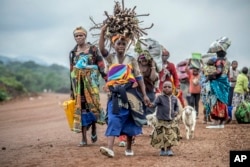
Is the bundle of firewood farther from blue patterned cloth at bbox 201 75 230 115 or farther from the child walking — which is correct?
blue patterned cloth at bbox 201 75 230 115

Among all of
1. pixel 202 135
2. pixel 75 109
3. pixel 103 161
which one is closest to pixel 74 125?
pixel 75 109

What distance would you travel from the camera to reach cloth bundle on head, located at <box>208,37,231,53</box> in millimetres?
12805

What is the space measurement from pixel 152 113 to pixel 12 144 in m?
3.10

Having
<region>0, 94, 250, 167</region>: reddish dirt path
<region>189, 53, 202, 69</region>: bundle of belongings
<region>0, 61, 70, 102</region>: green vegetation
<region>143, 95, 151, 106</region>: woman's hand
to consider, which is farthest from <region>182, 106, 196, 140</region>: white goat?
<region>0, 61, 70, 102</region>: green vegetation

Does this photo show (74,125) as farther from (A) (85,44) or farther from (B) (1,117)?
(B) (1,117)

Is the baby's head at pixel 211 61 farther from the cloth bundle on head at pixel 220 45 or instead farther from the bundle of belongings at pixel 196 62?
the bundle of belongings at pixel 196 62

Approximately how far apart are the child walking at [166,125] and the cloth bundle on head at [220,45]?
4380mm

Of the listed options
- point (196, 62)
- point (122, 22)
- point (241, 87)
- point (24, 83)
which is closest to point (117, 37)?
point (122, 22)

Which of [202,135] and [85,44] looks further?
[202,135]

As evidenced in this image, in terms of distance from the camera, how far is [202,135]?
1142cm

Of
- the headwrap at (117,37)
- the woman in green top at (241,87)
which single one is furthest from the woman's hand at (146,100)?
the woman in green top at (241,87)

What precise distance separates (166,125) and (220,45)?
4.77 meters

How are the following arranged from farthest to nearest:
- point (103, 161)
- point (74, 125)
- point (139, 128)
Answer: point (74, 125) → point (139, 128) → point (103, 161)

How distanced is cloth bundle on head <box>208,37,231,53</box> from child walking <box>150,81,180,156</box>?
438 centimetres
